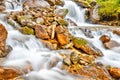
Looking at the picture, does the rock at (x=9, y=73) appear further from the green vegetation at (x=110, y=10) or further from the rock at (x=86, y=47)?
the green vegetation at (x=110, y=10)

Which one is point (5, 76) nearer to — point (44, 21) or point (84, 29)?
point (44, 21)

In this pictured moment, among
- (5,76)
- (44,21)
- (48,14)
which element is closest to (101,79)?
(5,76)

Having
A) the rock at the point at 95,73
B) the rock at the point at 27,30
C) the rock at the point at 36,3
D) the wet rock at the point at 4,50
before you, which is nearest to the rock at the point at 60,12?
the rock at the point at 36,3

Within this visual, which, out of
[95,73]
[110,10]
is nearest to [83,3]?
[110,10]

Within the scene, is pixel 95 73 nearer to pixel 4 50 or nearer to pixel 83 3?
pixel 4 50

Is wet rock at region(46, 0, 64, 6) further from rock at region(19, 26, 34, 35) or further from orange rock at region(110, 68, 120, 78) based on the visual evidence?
orange rock at region(110, 68, 120, 78)
